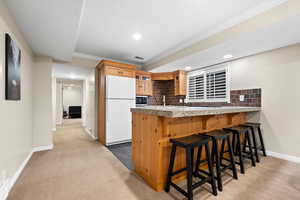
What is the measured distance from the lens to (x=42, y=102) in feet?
9.81

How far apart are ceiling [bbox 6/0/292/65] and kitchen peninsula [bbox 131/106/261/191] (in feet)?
4.87

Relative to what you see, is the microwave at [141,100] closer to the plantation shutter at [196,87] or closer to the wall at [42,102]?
the plantation shutter at [196,87]

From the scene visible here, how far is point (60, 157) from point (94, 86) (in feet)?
6.92

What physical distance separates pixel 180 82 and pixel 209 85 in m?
0.90

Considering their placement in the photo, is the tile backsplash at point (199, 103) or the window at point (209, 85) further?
the window at point (209, 85)

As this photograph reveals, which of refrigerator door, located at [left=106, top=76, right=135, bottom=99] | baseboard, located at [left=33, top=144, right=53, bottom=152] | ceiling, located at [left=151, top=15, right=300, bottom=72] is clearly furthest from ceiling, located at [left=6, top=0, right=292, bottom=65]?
baseboard, located at [left=33, top=144, right=53, bottom=152]

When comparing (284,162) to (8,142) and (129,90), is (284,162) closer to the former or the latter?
(129,90)

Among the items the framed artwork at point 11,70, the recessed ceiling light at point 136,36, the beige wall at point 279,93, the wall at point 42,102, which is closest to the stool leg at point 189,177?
the framed artwork at point 11,70

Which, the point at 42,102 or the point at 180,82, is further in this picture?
the point at 180,82

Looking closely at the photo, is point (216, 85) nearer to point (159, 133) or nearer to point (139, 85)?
point (139, 85)

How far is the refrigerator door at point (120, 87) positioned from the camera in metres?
3.31

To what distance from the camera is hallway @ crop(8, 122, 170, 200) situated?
1.51 metres

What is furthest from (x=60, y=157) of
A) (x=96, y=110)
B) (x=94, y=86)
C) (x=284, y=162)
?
(x=284, y=162)

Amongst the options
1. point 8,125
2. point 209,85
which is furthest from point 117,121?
point 209,85
